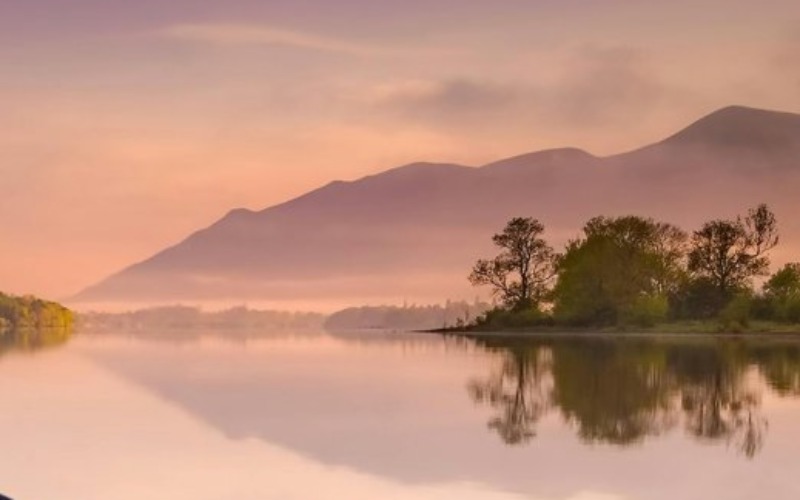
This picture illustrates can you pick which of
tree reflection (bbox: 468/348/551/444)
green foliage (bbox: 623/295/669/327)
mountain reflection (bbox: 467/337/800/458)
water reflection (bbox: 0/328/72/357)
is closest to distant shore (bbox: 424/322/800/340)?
green foliage (bbox: 623/295/669/327)

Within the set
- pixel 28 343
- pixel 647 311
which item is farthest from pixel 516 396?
pixel 647 311

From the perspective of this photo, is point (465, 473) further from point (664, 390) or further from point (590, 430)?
point (664, 390)

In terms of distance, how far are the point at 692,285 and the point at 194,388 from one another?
336 feet

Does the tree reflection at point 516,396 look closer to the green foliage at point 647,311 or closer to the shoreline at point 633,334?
the shoreline at point 633,334

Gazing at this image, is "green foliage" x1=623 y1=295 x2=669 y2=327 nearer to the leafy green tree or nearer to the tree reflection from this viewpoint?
the leafy green tree

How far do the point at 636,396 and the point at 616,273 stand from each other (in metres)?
94.2

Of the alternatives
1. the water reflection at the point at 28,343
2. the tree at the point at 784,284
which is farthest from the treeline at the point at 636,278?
the water reflection at the point at 28,343

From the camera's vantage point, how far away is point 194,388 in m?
37.7

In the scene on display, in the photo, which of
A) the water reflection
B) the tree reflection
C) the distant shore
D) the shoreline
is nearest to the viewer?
the tree reflection

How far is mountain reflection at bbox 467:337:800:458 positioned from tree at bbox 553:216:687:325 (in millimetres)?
69850

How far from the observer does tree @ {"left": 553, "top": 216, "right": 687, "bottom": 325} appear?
126 metres

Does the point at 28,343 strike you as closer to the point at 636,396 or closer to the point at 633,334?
the point at 633,334

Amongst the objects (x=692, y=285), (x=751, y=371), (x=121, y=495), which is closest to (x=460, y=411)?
(x=121, y=495)

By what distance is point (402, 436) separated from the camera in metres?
24.1
